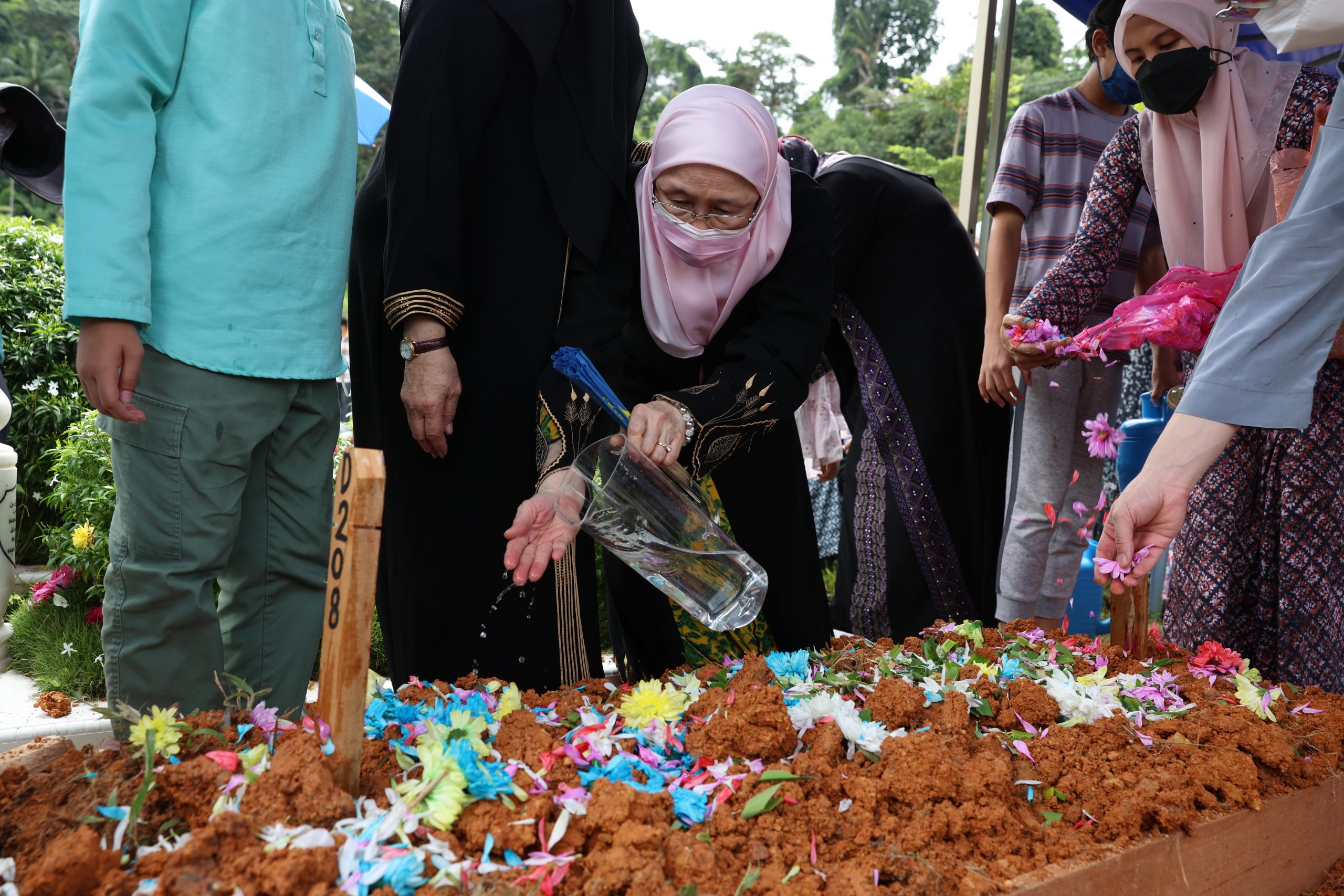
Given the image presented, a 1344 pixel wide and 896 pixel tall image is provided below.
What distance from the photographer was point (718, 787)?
1003 millimetres

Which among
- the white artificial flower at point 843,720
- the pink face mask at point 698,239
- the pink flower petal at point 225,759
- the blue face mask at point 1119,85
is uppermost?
the blue face mask at point 1119,85

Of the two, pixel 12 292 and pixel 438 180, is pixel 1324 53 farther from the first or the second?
pixel 12 292

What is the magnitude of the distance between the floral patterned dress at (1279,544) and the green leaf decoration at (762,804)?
110 cm

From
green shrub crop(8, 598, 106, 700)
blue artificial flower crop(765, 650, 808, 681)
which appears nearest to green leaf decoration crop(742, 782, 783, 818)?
blue artificial flower crop(765, 650, 808, 681)

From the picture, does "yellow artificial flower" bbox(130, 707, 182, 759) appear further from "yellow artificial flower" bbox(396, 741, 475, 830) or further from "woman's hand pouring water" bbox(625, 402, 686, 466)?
"woman's hand pouring water" bbox(625, 402, 686, 466)

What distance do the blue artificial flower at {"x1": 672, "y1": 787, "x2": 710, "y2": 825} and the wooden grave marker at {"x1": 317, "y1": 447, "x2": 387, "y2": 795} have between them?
309mm

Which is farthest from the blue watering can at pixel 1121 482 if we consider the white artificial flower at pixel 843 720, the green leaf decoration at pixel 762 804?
the green leaf decoration at pixel 762 804

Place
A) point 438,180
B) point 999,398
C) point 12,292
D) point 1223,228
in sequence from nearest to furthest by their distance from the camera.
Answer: point 438,180 < point 1223,228 < point 999,398 < point 12,292

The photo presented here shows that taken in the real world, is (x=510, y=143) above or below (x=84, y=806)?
above

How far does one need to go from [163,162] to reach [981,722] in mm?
1460

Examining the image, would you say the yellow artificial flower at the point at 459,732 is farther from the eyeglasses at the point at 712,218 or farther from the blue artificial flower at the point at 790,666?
the eyeglasses at the point at 712,218

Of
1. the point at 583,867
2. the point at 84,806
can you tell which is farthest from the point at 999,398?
the point at 84,806

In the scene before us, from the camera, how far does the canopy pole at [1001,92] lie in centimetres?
363

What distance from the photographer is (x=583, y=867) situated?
2.77 ft
